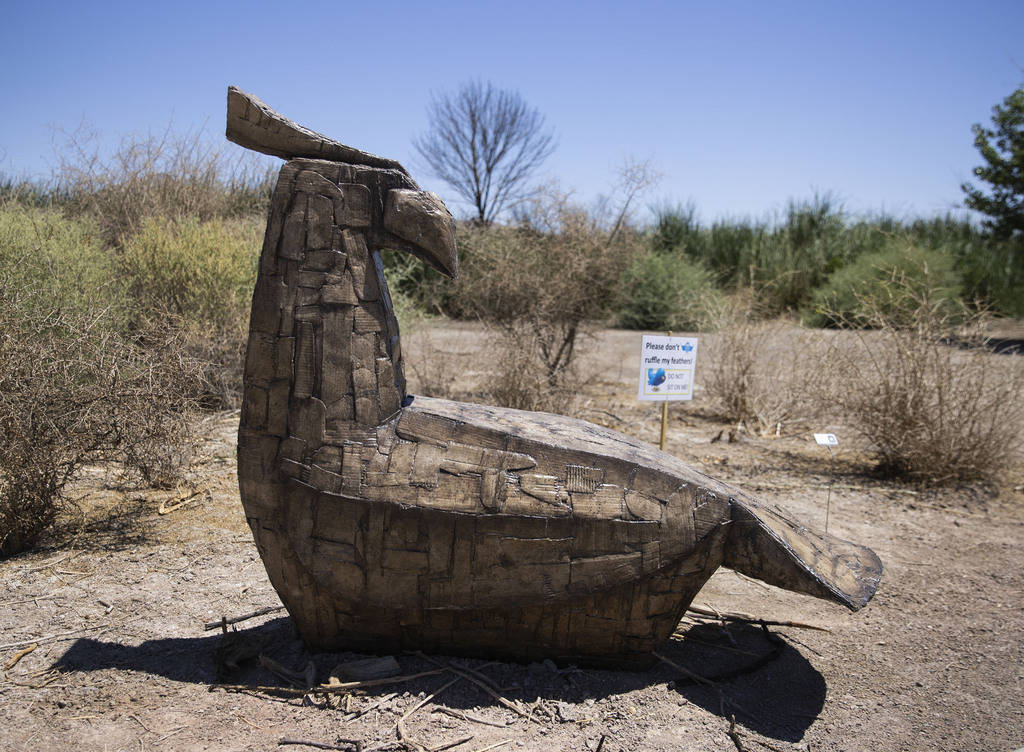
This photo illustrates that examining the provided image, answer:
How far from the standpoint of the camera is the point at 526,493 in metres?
2.55

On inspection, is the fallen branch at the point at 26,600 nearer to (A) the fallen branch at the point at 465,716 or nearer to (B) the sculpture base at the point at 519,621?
(B) the sculpture base at the point at 519,621

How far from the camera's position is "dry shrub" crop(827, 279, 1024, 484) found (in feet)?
17.7

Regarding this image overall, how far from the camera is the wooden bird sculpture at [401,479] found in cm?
256

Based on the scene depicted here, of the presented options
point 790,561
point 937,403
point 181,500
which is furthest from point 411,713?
point 937,403

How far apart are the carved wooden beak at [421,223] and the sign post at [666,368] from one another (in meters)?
2.66

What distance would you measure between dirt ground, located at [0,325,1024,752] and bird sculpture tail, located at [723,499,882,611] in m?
0.52

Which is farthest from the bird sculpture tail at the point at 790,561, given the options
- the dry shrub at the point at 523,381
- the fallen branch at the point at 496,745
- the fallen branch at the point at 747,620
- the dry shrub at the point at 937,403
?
the dry shrub at the point at 523,381

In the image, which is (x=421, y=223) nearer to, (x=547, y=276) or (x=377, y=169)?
(x=377, y=169)

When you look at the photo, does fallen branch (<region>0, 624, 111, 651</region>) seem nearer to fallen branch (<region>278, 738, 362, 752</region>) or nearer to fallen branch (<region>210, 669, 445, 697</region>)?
fallen branch (<region>210, 669, 445, 697</region>)

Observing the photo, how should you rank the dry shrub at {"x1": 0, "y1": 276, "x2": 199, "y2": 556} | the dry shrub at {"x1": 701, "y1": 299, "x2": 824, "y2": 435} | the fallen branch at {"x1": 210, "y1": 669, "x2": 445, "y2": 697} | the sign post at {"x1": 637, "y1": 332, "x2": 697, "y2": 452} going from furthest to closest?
1. the dry shrub at {"x1": 701, "y1": 299, "x2": 824, "y2": 435}
2. the sign post at {"x1": 637, "y1": 332, "x2": 697, "y2": 452}
3. the dry shrub at {"x1": 0, "y1": 276, "x2": 199, "y2": 556}
4. the fallen branch at {"x1": 210, "y1": 669, "x2": 445, "y2": 697}

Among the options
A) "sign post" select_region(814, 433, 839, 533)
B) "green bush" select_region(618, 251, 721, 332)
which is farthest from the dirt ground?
"green bush" select_region(618, 251, 721, 332)

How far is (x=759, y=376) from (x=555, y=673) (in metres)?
5.47

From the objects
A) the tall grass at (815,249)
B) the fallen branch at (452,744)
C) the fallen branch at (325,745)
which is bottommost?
the fallen branch at (325,745)

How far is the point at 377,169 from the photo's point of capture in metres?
2.62
